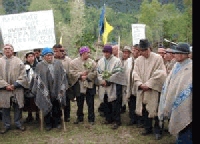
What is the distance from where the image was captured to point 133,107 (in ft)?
26.0

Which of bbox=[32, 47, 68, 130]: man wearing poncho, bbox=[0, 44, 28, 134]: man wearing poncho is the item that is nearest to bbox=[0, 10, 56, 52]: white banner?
bbox=[0, 44, 28, 134]: man wearing poncho

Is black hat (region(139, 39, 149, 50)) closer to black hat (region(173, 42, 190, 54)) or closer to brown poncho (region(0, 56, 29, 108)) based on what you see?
black hat (region(173, 42, 190, 54))

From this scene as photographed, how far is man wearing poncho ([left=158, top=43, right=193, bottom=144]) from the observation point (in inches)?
180

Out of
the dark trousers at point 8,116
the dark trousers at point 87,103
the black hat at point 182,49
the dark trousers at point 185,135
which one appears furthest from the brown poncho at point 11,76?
the dark trousers at point 185,135

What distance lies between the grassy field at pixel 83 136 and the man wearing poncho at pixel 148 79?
1.53ft

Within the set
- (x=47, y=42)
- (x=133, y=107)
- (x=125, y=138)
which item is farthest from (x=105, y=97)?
(x=47, y=42)

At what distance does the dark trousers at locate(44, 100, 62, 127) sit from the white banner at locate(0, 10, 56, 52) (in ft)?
5.09

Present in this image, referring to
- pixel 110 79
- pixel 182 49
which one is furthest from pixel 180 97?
pixel 110 79

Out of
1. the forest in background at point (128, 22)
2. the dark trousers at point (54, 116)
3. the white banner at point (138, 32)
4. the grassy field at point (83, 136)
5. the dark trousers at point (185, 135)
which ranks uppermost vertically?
the forest in background at point (128, 22)

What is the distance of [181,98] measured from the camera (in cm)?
459

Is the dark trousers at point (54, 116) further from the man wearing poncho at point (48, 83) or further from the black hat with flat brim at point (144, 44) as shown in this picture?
the black hat with flat brim at point (144, 44)

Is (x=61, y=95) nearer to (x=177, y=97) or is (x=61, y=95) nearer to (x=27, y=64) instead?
(x=27, y=64)

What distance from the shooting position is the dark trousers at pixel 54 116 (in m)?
7.63
